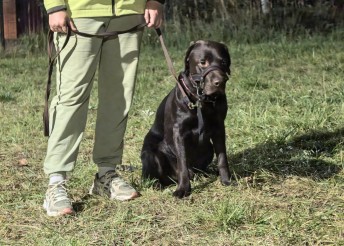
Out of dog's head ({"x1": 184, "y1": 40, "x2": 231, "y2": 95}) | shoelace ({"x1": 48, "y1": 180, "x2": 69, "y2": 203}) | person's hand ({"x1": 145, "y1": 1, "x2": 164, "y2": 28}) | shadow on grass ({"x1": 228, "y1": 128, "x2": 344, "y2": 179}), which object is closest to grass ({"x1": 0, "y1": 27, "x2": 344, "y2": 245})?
shadow on grass ({"x1": 228, "y1": 128, "x2": 344, "y2": 179})

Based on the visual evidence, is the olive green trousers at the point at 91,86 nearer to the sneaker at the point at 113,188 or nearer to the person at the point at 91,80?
the person at the point at 91,80

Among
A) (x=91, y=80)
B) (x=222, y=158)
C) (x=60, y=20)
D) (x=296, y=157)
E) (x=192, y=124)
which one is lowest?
(x=296, y=157)

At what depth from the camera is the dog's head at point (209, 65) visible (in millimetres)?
3277

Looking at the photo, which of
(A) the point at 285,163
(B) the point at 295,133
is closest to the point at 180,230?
(A) the point at 285,163

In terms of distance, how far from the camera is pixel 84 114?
10.9 feet

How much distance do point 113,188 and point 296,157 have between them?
143 centimetres

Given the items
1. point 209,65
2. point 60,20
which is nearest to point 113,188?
point 209,65

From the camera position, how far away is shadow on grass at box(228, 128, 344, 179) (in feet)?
12.8

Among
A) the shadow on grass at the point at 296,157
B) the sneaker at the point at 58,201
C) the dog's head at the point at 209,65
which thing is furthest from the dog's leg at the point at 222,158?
the sneaker at the point at 58,201

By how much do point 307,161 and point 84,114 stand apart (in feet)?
5.35

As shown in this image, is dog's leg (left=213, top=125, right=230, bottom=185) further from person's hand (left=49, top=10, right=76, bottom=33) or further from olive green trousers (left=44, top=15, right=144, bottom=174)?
person's hand (left=49, top=10, right=76, bottom=33)

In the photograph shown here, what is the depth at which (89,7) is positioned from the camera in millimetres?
3152

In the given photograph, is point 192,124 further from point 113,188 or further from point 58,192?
point 58,192

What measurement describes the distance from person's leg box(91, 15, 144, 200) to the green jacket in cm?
7
